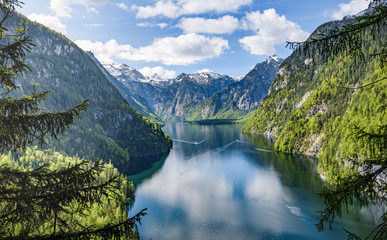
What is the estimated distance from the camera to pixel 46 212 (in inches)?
382

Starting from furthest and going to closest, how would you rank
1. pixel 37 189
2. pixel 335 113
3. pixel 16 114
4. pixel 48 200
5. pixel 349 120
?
1. pixel 335 113
2. pixel 349 120
3. pixel 16 114
4. pixel 37 189
5. pixel 48 200

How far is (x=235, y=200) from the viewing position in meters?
76.8

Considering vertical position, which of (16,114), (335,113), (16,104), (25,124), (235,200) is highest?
(335,113)

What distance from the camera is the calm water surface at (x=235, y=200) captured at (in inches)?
2247

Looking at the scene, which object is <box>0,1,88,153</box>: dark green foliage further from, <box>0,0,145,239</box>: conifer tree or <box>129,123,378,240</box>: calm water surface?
<box>129,123,378,240</box>: calm water surface

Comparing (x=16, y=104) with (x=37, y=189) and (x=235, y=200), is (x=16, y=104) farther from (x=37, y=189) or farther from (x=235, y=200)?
(x=235, y=200)

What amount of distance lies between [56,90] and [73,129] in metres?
49.7

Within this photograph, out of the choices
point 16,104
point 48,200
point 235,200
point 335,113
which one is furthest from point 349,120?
point 16,104

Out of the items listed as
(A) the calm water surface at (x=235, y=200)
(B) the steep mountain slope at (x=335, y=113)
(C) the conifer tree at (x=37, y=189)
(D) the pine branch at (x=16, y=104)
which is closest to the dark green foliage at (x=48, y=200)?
(C) the conifer tree at (x=37, y=189)

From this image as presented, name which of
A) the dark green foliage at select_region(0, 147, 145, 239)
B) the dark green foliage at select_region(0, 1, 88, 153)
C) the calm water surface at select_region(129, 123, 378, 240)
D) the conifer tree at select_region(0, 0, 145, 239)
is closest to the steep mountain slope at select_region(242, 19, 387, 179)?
the calm water surface at select_region(129, 123, 378, 240)

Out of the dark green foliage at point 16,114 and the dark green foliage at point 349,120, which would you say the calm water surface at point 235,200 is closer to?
the dark green foliage at point 349,120

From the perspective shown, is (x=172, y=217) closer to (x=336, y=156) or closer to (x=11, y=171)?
(x=11, y=171)

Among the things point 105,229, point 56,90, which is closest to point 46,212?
point 105,229

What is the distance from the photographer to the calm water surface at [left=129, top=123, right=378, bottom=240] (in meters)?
57.1
